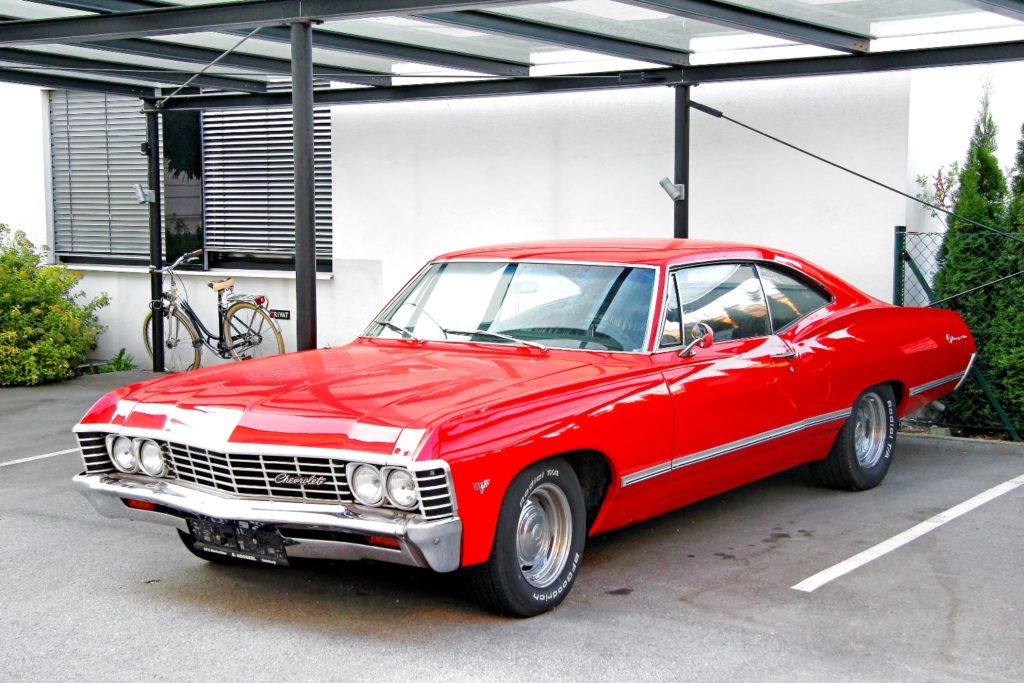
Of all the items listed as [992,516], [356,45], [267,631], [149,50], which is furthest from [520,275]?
[149,50]

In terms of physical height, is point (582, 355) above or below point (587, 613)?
above

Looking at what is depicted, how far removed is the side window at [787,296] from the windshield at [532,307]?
994 millimetres

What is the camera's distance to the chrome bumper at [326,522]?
14.4 ft

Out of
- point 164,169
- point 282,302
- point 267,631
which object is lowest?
point 267,631

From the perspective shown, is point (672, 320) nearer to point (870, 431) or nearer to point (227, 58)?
point (870, 431)

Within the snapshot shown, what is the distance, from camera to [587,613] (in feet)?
16.6

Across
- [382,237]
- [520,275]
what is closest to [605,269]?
[520,275]

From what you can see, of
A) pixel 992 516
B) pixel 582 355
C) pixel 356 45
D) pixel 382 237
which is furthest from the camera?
pixel 382 237

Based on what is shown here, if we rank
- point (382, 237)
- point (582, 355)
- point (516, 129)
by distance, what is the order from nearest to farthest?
point (582, 355)
point (516, 129)
point (382, 237)

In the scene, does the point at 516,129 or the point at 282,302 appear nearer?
the point at 516,129

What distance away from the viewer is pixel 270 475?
185 inches

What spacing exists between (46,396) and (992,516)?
29.6 ft

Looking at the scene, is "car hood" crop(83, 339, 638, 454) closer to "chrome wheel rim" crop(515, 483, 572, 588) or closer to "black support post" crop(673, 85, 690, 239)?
"chrome wheel rim" crop(515, 483, 572, 588)

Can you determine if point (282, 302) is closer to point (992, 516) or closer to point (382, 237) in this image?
point (382, 237)
